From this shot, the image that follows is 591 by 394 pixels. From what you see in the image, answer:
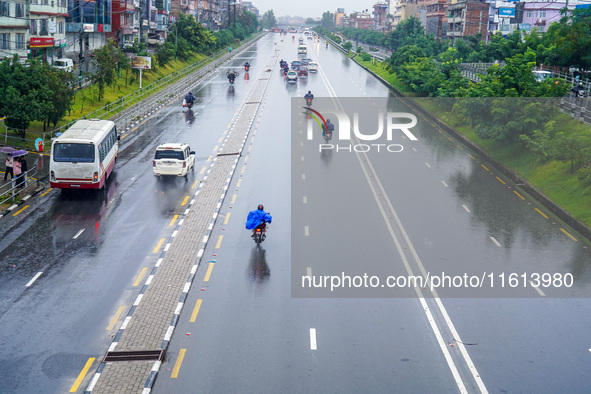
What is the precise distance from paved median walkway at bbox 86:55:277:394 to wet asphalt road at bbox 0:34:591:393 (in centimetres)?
37

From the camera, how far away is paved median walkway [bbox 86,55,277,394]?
16.4 meters

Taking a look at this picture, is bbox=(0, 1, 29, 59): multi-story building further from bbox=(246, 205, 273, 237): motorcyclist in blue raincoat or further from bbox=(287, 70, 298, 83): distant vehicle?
bbox=(246, 205, 273, 237): motorcyclist in blue raincoat

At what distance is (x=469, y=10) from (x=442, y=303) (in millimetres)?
116158

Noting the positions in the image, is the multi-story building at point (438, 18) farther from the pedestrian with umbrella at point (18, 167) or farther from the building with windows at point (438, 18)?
the pedestrian with umbrella at point (18, 167)

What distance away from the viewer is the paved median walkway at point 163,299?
16406mm

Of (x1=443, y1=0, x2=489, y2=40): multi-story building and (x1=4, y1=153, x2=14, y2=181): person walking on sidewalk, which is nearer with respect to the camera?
(x1=4, y1=153, x2=14, y2=181): person walking on sidewalk

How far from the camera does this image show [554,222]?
99.7 feet

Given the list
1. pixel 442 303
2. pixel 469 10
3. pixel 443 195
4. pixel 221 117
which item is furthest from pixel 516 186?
pixel 469 10

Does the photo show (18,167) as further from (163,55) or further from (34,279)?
(163,55)

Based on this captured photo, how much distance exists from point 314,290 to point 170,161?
16265 mm

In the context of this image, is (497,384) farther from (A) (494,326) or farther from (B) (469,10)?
(B) (469,10)

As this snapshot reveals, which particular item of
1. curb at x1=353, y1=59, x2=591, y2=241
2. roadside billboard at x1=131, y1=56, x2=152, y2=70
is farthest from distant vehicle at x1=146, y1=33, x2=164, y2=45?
curb at x1=353, y1=59, x2=591, y2=241

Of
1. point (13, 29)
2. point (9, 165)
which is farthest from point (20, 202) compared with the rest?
point (13, 29)

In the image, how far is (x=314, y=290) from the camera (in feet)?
72.8
